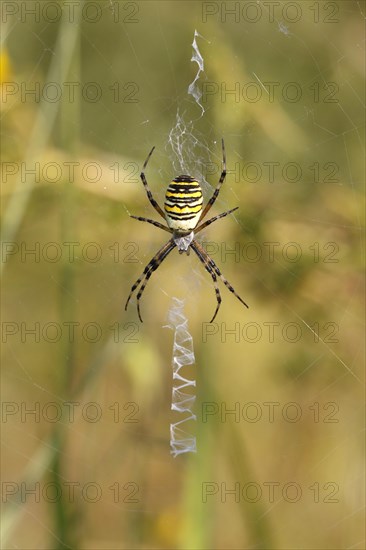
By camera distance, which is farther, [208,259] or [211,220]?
[208,259]

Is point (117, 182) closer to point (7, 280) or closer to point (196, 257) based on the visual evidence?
point (196, 257)

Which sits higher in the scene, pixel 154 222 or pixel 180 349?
pixel 154 222

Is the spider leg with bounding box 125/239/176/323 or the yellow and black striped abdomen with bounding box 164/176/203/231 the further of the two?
the spider leg with bounding box 125/239/176/323

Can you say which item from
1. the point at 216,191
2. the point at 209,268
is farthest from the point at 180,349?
the point at 216,191

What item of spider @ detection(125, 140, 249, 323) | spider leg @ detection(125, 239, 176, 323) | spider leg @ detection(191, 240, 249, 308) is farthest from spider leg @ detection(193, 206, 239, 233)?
spider leg @ detection(125, 239, 176, 323)

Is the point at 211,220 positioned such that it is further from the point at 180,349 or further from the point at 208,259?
the point at 180,349

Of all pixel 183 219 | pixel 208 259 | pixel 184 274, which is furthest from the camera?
pixel 184 274

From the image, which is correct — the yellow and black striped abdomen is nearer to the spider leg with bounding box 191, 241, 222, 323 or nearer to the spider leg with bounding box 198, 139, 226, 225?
the spider leg with bounding box 198, 139, 226, 225
